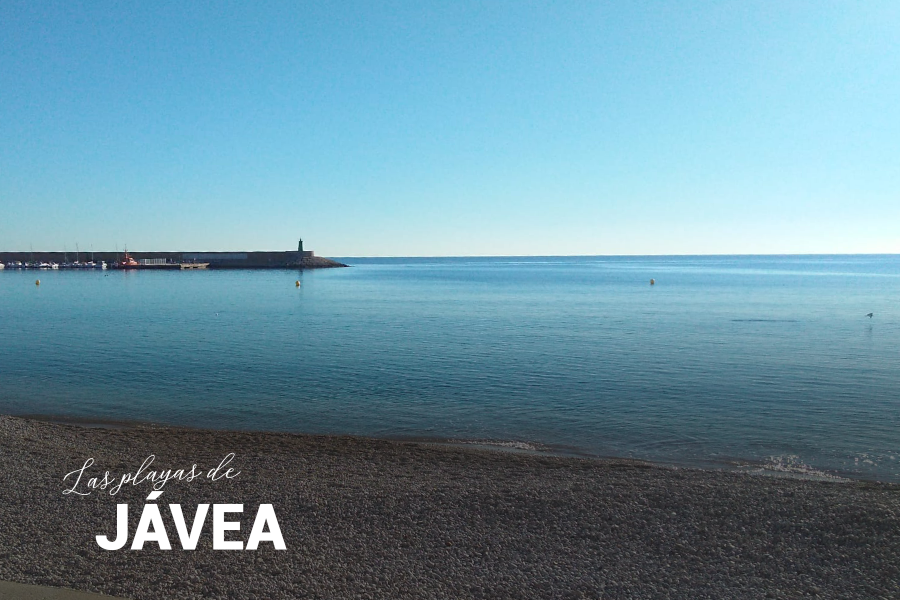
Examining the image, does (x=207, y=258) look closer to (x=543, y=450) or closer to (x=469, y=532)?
(x=543, y=450)

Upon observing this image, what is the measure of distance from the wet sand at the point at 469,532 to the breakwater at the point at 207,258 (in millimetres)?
153565

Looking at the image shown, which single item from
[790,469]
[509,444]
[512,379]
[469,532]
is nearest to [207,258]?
[512,379]

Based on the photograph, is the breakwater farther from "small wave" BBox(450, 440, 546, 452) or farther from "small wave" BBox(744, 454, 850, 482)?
"small wave" BBox(744, 454, 850, 482)

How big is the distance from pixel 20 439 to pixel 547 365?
17.4 m

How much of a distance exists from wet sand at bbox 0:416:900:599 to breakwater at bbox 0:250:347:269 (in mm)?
153565

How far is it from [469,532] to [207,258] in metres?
167

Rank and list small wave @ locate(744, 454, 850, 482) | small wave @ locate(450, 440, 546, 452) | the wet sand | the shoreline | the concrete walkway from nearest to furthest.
Result: 1. the concrete walkway
2. the wet sand
3. small wave @ locate(744, 454, 850, 482)
4. the shoreline
5. small wave @ locate(450, 440, 546, 452)

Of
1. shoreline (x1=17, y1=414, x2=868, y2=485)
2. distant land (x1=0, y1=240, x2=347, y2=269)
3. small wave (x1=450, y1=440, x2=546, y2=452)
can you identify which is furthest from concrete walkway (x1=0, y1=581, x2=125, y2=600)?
distant land (x1=0, y1=240, x2=347, y2=269)

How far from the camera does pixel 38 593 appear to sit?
667cm

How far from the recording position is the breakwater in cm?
16012

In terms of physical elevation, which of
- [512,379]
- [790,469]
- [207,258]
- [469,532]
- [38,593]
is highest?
[207,258]

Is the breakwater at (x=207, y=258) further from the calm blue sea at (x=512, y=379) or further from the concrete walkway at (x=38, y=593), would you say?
the concrete walkway at (x=38, y=593)

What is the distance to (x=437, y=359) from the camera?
26969 millimetres

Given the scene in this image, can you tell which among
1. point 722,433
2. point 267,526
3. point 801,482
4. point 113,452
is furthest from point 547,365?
point 267,526
